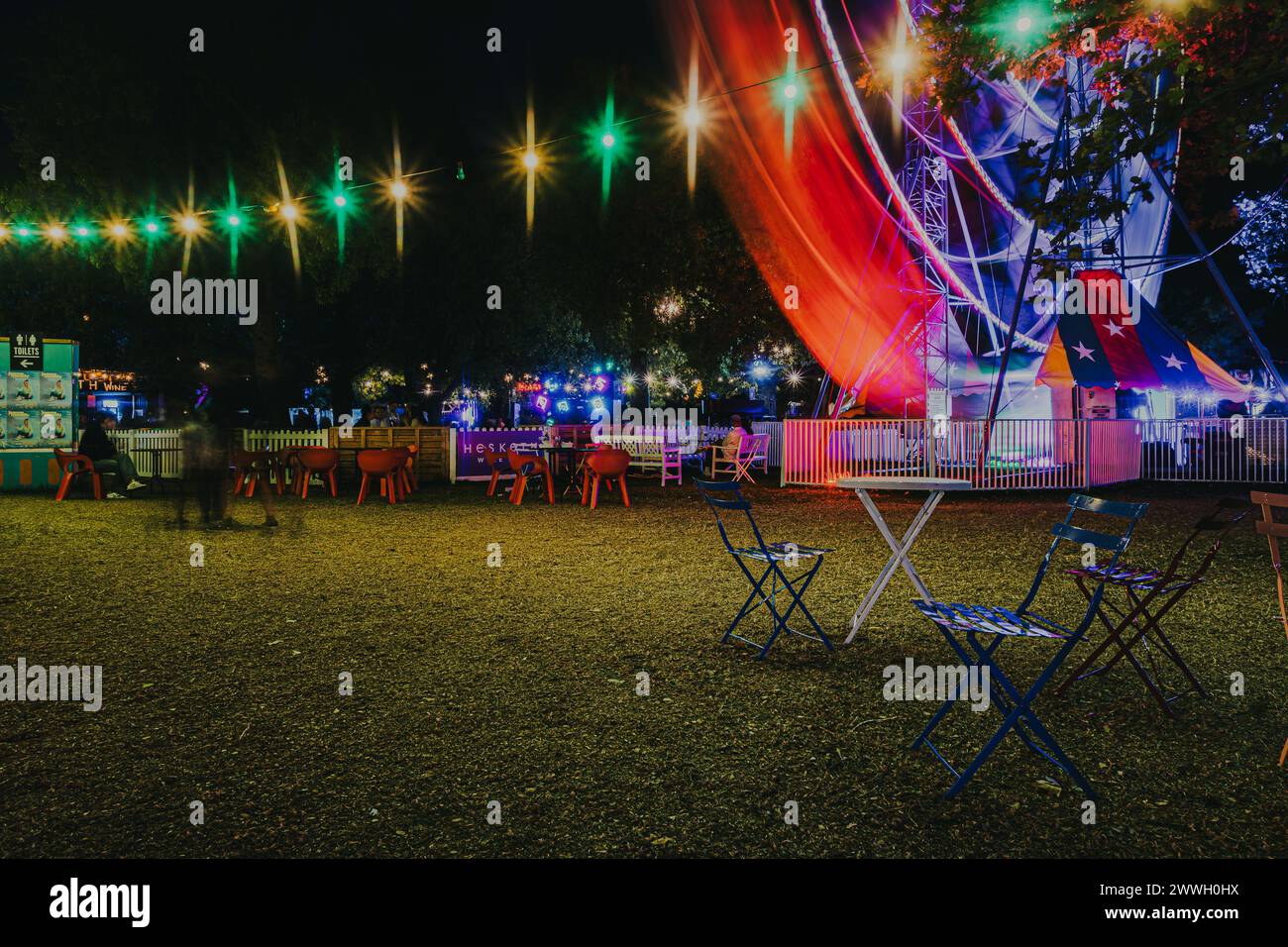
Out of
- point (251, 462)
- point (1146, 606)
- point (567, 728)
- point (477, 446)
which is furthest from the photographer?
point (477, 446)

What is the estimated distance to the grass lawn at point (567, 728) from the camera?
301 cm

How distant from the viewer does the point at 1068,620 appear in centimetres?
622

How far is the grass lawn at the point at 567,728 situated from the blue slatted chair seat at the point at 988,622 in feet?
1.88

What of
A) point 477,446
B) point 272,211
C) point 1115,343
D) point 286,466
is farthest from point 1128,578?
point 477,446

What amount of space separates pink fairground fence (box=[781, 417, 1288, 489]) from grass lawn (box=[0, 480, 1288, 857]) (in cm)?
822

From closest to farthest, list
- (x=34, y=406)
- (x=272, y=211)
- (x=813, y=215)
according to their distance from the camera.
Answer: (x=272, y=211)
(x=34, y=406)
(x=813, y=215)

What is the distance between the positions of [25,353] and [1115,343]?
22549mm

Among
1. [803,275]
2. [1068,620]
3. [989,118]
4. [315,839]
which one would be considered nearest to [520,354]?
[803,275]

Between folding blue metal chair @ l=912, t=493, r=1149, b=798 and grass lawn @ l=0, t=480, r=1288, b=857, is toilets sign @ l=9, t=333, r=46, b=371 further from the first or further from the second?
folding blue metal chair @ l=912, t=493, r=1149, b=798

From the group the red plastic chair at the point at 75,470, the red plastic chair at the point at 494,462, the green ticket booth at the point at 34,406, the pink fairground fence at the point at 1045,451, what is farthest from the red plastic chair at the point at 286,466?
the pink fairground fence at the point at 1045,451

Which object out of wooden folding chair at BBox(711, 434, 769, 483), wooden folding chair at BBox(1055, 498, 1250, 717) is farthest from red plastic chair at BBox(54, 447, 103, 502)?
wooden folding chair at BBox(1055, 498, 1250, 717)

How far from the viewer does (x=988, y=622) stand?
3.67 m

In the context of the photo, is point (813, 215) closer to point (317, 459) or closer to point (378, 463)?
point (378, 463)

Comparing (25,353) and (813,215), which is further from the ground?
(813,215)
